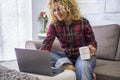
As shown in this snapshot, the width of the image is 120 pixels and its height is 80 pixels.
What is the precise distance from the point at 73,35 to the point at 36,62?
0.53 metres

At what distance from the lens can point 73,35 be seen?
1813 mm

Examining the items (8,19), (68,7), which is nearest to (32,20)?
(8,19)

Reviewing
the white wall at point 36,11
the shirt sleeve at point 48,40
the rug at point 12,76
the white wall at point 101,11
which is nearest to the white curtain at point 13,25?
the white wall at point 36,11

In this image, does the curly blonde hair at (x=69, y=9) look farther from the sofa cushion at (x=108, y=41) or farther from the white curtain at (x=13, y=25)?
the white curtain at (x=13, y=25)

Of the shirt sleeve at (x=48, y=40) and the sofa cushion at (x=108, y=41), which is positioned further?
the sofa cushion at (x=108, y=41)

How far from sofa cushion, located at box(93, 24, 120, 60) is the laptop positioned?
3.30 ft

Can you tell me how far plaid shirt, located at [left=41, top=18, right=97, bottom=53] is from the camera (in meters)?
1.80

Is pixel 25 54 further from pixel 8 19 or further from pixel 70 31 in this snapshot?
pixel 8 19

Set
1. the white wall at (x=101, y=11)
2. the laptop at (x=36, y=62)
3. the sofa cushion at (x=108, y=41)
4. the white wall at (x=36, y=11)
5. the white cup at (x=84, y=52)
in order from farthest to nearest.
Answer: the white wall at (x=36, y=11)
the white wall at (x=101, y=11)
the sofa cushion at (x=108, y=41)
the white cup at (x=84, y=52)
the laptop at (x=36, y=62)

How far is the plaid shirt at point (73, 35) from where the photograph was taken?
5.90 feet

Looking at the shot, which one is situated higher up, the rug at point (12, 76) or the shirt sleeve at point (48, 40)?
the shirt sleeve at point (48, 40)

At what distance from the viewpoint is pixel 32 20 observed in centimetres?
322

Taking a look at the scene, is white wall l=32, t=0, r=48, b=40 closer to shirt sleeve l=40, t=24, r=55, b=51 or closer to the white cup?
shirt sleeve l=40, t=24, r=55, b=51

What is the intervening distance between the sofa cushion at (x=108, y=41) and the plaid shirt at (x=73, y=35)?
1.76 ft
